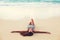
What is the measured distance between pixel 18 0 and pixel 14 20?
0.91ft

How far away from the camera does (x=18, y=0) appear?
1827 millimetres

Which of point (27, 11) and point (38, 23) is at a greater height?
point (27, 11)

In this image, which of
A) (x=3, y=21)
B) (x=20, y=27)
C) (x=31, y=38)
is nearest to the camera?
(x=31, y=38)

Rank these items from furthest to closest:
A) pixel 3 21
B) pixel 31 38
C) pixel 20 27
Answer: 1. pixel 3 21
2. pixel 20 27
3. pixel 31 38

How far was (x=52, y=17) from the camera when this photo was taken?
5.90 ft

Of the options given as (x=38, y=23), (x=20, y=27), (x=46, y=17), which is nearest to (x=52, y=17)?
(x=46, y=17)

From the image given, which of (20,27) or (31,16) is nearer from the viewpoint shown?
(20,27)

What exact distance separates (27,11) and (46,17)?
258 mm

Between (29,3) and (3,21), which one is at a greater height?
(29,3)

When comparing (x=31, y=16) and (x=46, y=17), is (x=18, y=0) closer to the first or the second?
(x=31, y=16)

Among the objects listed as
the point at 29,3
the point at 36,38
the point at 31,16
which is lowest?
the point at 36,38

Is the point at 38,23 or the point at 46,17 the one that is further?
the point at 46,17

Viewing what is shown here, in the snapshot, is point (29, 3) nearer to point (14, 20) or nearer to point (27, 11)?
point (27, 11)

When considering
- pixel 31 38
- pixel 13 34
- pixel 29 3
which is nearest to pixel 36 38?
pixel 31 38
